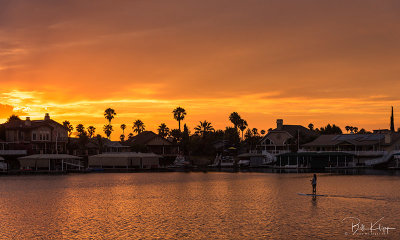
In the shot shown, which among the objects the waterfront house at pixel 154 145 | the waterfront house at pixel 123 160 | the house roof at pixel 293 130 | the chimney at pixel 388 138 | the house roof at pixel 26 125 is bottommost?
the waterfront house at pixel 123 160

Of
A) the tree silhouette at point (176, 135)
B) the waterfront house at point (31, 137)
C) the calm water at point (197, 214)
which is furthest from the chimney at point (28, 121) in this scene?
the calm water at point (197, 214)

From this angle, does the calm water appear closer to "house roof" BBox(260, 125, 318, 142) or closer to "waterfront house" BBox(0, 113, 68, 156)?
"waterfront house" BBox(0, 113, 68, 156)

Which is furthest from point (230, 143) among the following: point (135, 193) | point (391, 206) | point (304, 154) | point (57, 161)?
point (391, 206)

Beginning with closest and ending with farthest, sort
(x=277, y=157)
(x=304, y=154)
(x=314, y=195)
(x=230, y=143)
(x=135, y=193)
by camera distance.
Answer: (x=314, y=195) → (x=135, y=193) → (x=304, y=154) → (x=277, y=157) → (x=230, y=143)

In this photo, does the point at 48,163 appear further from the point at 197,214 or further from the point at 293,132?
the point at 197,214

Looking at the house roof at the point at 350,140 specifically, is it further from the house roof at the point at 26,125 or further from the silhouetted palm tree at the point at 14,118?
the silhouetted palm tree at the point at 14,118

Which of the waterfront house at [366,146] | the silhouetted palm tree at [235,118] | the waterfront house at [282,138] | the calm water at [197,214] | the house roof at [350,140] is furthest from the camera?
the silhouetted palm tree at [235,118]

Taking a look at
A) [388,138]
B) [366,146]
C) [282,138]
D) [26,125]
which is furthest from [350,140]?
[26,125]

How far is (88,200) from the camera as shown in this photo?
56.3 metres

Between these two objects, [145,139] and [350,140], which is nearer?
[350,140]

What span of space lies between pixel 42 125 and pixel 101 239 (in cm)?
10347

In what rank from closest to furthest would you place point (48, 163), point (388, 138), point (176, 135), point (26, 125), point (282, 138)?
1. point (48, 163)
2. point (26, 125)
3. point (388, 138)
4. point (282, 138)
5. point (176, 135)

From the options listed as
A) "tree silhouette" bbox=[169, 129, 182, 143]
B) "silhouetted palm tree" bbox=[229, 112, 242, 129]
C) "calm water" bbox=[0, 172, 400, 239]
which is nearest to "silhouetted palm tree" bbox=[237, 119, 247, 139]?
"silhouetted palm tree" bbox=[229, 112, 242, 129]

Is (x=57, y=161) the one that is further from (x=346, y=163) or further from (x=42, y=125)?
(x=346, y=163)
